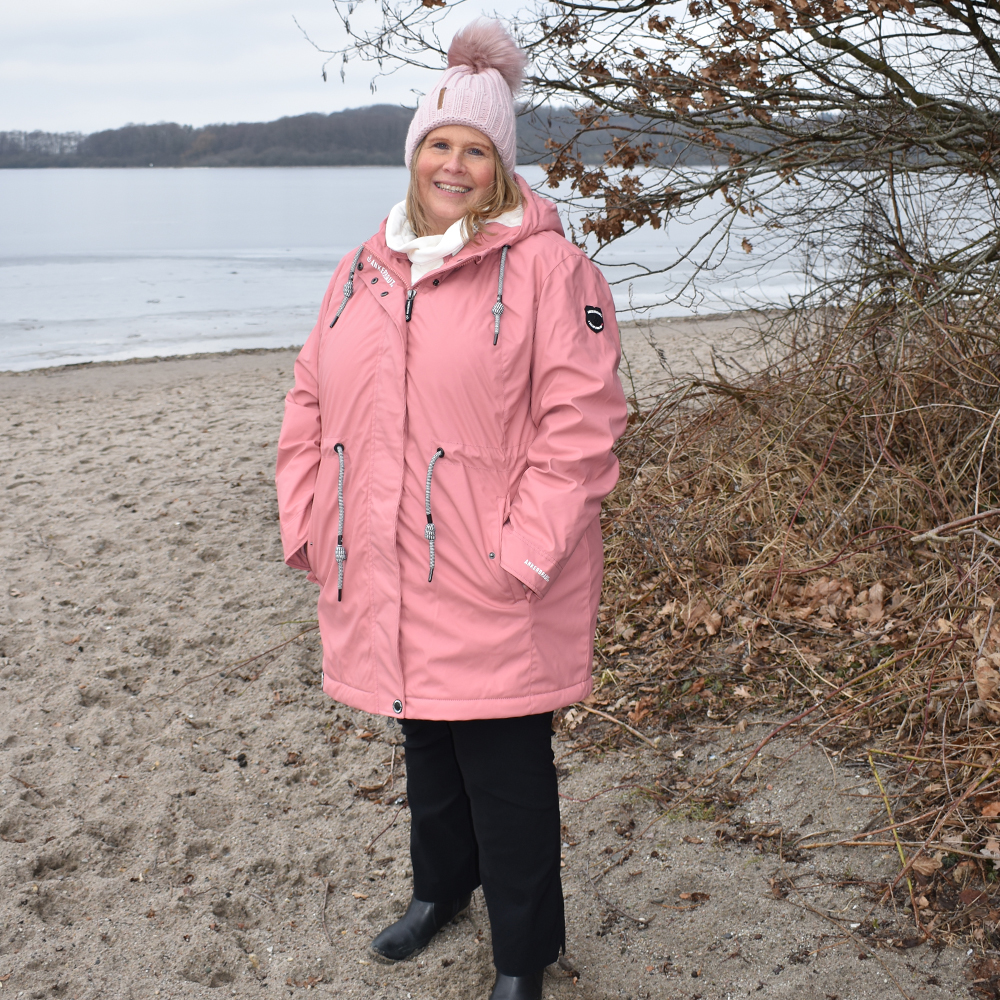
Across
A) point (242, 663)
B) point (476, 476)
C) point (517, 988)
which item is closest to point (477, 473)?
point (476, 476)

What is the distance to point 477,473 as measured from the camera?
2.31m

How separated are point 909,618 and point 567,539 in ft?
7.58

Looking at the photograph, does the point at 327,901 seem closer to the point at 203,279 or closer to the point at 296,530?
the point at 296,530

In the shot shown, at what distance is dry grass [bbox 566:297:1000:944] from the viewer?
10.7ft

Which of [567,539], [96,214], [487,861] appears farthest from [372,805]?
[96,214]

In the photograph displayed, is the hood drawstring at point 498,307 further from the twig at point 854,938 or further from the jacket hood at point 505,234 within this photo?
the twig at point 854,938

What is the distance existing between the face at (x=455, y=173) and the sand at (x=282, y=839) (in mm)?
2004

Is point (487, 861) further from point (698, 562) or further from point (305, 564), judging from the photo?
point (698, 562)

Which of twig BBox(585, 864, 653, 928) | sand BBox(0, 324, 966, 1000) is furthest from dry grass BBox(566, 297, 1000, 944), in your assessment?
twig BBox(585, 864, 653, 928)

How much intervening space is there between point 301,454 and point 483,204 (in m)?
0.76

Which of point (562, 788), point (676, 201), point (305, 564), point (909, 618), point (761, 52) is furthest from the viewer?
point (676, 201)

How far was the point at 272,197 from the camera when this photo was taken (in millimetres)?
83688

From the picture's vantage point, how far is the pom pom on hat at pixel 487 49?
2580 millimetres

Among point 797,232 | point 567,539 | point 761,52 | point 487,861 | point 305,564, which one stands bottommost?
point 487,861
